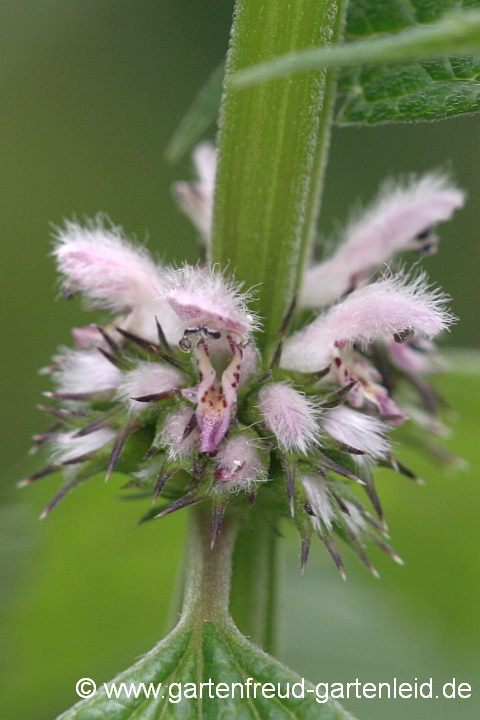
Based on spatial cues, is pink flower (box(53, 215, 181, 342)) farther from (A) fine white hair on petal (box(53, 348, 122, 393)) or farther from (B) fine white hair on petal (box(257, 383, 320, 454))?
(B) fine white hair on petal (box(257, 383, 320, 454))

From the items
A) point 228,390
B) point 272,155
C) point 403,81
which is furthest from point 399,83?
point 228,390

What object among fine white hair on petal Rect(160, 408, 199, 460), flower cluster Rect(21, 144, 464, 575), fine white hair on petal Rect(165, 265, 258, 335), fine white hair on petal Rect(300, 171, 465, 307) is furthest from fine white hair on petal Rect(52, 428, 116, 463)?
fine white hair on petal Rect(300, 171, 465, 307)

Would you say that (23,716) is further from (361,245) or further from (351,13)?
(351,13)

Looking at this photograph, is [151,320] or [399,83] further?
[151,320]

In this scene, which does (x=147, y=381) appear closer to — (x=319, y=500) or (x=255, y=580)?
(x=319, y=500)
